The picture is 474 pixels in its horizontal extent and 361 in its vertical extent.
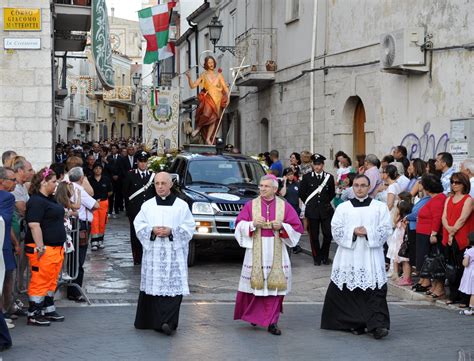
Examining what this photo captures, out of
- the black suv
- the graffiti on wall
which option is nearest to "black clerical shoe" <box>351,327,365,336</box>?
the black suv

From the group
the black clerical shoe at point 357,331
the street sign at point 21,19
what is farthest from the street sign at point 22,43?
the black clerical shoe at point 357,331

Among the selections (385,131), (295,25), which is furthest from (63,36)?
(385,131)

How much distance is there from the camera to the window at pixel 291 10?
25.0 meters

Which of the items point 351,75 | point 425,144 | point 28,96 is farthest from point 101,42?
point 425,144

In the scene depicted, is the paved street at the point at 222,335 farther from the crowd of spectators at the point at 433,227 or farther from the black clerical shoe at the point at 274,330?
the crowd of spectators at the point at 433,227

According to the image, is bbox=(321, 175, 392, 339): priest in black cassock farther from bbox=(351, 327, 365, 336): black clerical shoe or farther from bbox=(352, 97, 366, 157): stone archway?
bbox=(352, 97, 366, 157): stone archway

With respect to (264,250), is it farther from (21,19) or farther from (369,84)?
(369,84)

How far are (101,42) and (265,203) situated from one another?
10415 millimetres

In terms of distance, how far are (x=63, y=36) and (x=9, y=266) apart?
1513cm

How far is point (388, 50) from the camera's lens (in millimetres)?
17109

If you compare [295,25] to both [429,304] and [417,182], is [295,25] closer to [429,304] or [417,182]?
[417,182]

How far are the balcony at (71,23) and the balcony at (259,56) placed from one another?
208 inches

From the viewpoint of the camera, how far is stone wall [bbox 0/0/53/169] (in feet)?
56.2

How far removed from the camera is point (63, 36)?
2367 cm
